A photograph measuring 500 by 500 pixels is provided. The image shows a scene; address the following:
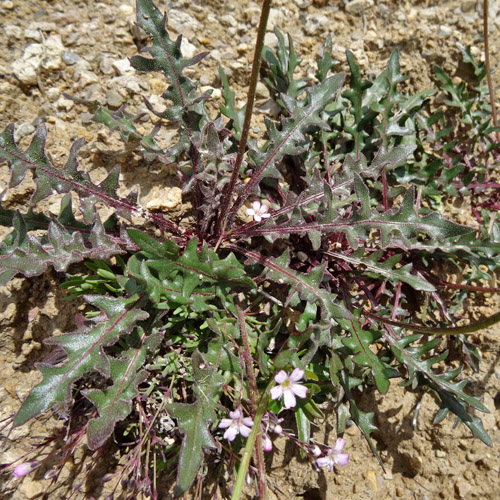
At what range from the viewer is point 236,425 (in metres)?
1.97

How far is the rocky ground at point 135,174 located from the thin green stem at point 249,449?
0.87 metres

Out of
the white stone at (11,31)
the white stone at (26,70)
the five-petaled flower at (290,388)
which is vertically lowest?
the five-petaled flower at (290,388)

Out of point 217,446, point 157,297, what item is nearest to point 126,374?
point 157,297

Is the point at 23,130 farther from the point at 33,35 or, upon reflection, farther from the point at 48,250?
the point at 48,250

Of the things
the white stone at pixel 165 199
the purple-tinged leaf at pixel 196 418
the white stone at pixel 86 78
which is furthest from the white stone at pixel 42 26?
the purple-tinged leaf at pixel 196 418

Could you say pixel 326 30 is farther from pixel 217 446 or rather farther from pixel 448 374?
pixel 217 446

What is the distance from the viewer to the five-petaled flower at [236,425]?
1.92 m

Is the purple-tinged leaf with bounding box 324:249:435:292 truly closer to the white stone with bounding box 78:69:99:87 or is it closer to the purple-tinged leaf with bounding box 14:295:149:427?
the purple-tinged leaf with bounding box 14:295:149:427

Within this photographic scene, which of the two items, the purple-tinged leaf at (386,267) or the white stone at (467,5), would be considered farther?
the white stone at (467,5)

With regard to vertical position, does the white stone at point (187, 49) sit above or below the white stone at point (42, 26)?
above

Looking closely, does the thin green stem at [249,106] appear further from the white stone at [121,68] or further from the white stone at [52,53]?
the white stone at [52,53]

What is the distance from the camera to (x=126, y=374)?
2129mm

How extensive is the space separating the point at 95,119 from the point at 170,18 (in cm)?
112

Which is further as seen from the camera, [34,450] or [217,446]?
[34,450]
